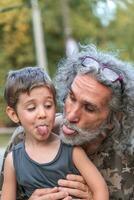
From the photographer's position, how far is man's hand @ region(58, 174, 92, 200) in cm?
289

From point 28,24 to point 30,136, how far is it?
2504 cm

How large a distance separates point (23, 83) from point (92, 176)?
55 cm

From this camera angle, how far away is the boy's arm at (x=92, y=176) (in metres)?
2.85

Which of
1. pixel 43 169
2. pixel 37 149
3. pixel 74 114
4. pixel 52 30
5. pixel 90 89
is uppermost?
pixel 52 30

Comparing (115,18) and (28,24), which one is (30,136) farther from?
(115,18)

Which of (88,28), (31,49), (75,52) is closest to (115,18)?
(88,28)

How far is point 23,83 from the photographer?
2.82 m

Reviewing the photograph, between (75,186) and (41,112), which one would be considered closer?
(41,112)

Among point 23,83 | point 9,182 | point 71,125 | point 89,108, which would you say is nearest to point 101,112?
point 89,108

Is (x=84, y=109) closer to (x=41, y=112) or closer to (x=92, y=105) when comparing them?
(x=92, y=105)

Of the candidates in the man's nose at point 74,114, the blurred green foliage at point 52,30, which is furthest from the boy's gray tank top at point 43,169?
the blurred green foliage at point 52,30

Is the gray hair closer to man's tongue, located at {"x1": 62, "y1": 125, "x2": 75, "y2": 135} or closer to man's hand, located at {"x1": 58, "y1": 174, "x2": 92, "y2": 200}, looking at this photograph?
man's tongue, located at {"x1": 62, "y1": 125, "x2": 75, "y2": 135}

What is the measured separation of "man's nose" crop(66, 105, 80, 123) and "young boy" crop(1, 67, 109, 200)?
8cm

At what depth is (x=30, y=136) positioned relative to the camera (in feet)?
9.59
